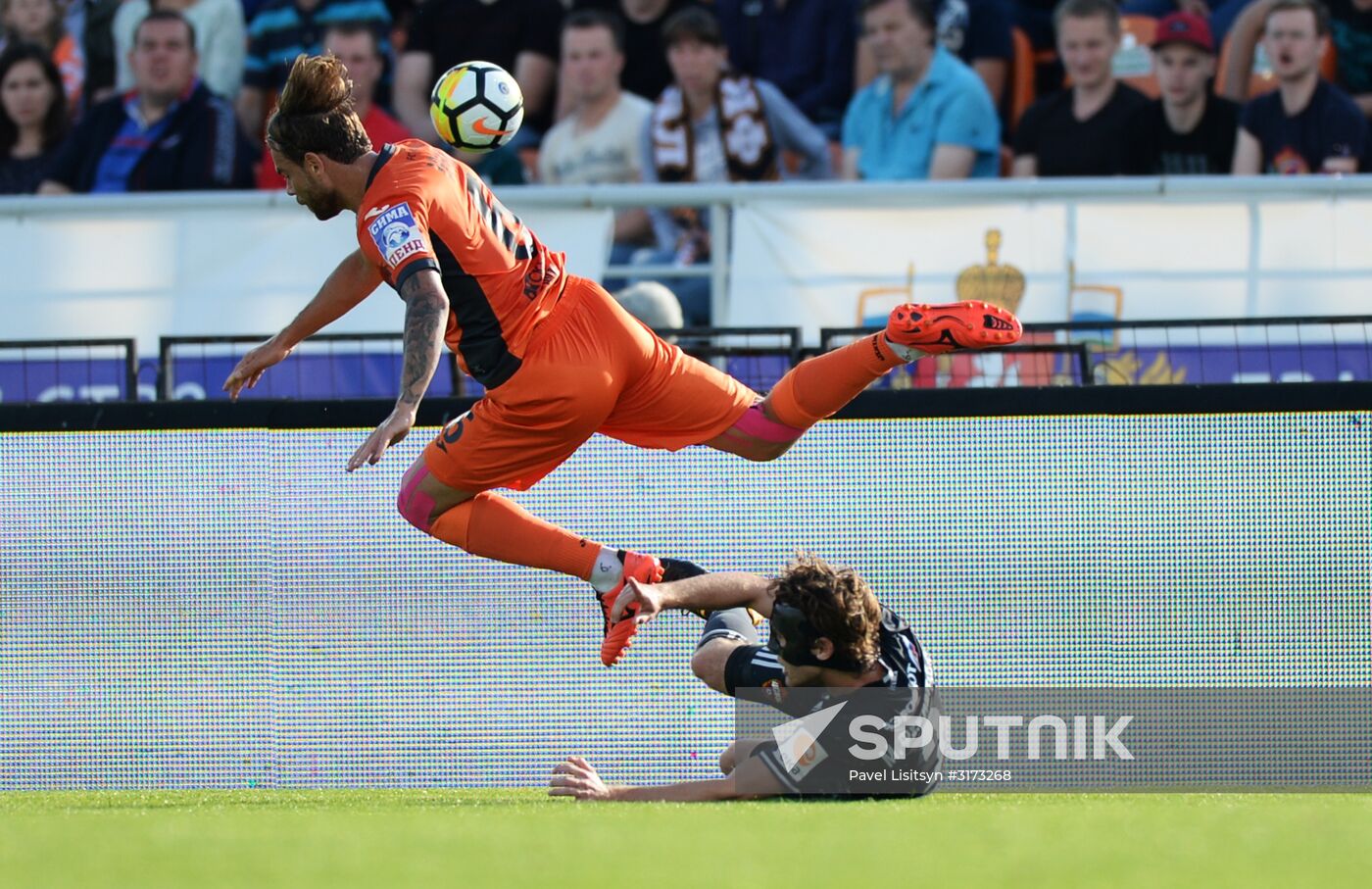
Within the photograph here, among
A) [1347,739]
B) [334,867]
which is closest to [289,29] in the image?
[1347,739]

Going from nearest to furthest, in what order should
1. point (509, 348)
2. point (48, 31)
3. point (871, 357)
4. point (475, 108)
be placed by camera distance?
point (509, 348) → point (871, 357) → point (475, 108) → point (48, 31)

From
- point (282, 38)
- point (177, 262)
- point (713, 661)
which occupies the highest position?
point (282, 38)

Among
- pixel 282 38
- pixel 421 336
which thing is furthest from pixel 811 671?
pixel 282 38

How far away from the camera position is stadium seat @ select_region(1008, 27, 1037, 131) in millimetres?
11789

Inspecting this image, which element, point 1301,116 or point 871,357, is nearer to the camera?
point 871,357

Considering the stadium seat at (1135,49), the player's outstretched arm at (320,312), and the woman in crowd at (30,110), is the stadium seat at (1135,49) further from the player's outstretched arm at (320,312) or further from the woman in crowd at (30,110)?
the woman in crowd at (30,110)

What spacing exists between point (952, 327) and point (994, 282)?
3.32 meters

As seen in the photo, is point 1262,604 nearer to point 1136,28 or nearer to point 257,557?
point 257,557

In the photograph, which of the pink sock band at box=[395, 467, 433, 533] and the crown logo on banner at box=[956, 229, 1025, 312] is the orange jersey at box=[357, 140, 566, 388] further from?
the crown logo on banner at box=[956, 229, 1025, 312]

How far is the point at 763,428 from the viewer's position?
6.66 m

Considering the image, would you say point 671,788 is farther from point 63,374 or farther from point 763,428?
point 63,374

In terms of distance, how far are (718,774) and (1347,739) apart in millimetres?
2396

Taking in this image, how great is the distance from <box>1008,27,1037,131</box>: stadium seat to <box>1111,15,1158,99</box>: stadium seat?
537mm

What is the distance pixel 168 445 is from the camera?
7.61m
